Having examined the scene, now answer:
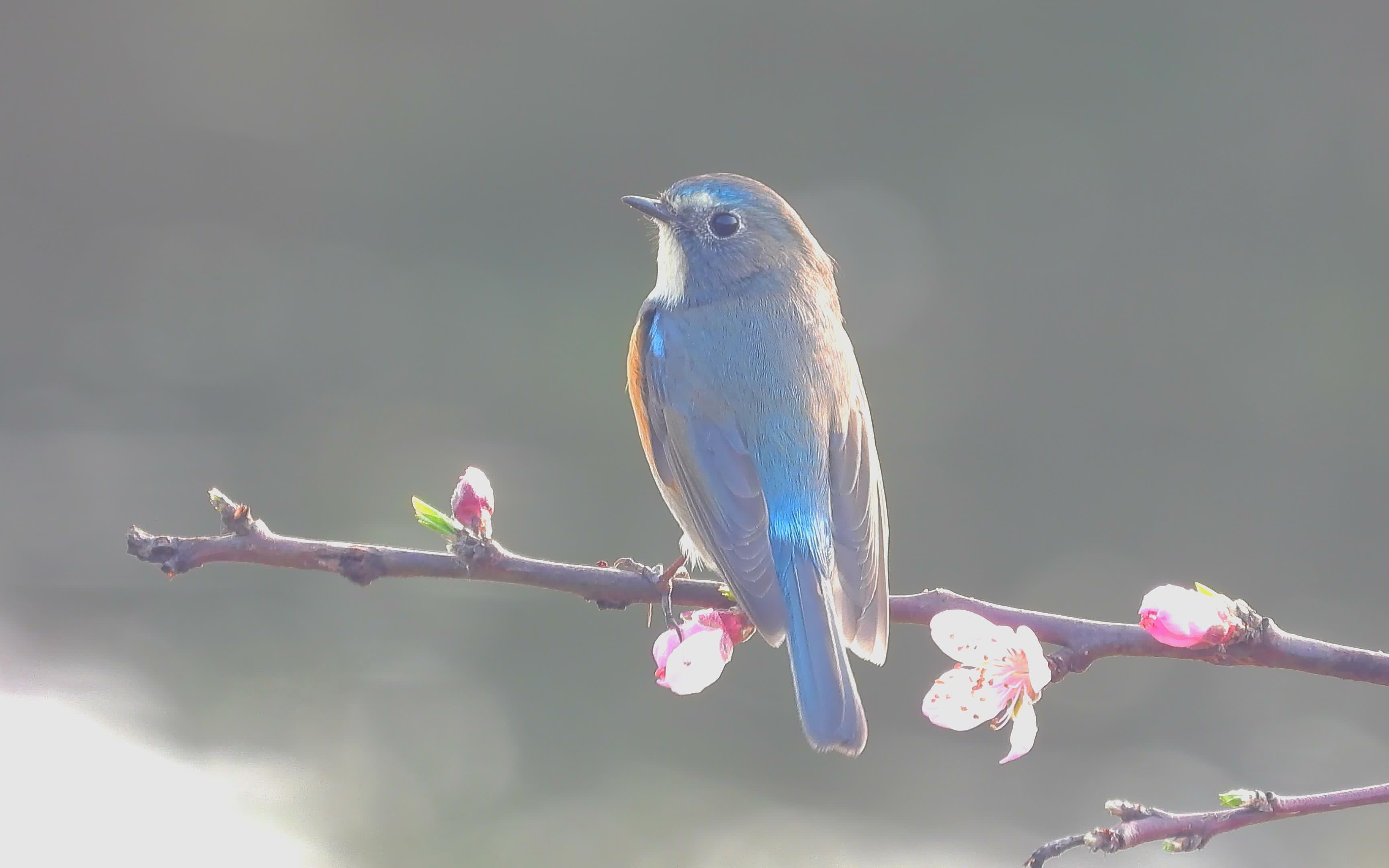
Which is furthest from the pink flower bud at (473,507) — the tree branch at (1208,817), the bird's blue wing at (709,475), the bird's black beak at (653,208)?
the bird's black beak at (653,208)

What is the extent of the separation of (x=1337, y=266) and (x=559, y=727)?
4.56m

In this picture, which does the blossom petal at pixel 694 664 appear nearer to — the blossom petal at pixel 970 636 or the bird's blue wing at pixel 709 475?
the bird's blue wing at pixel 709 475

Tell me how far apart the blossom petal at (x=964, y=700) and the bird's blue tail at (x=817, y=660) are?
0.11m

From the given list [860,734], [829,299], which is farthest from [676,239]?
[860,734]

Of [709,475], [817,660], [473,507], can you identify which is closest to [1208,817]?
[817,660]

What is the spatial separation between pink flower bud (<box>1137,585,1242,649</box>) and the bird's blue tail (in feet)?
1.57

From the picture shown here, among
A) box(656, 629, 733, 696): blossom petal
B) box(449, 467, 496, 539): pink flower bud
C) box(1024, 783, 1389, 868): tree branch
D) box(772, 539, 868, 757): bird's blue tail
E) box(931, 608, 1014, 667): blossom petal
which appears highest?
box(449, 467, 496, 539): pink flower bud

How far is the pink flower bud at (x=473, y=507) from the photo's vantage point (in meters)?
2.26

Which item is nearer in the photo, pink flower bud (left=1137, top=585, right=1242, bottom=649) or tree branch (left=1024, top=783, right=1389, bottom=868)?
tree branch (left=1024, top=783, right=1389, bottom=868)

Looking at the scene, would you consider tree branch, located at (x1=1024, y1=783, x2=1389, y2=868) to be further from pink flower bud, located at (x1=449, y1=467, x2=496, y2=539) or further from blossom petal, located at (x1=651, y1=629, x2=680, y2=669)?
pink flower bud, located at (x1=449, y1=467, x2=496, y2=539)

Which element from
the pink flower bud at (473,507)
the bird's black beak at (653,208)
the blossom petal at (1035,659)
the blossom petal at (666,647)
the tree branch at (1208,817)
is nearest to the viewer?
the tree branch at (1208,817)

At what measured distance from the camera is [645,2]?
803 centimetres

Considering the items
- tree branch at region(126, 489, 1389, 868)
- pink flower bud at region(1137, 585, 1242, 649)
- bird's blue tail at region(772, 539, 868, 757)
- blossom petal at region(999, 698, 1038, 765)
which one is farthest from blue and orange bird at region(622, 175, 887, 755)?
pink flower bud at region(1137, 585, 1242, 649)

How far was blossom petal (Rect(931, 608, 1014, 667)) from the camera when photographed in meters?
2.09
